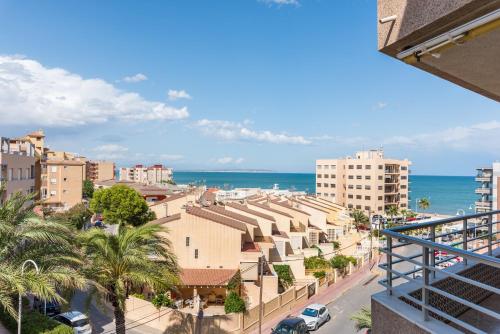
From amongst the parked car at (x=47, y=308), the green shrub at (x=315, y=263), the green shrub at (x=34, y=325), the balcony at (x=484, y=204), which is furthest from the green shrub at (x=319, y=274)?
the balcony at (x=484, y=204)

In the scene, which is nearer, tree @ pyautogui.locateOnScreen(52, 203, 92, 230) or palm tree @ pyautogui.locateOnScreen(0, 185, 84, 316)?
palm tree @ pyautogui.locateOnScreen(0, 185, 84, 316)

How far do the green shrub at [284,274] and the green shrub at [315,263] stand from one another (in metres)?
3.74

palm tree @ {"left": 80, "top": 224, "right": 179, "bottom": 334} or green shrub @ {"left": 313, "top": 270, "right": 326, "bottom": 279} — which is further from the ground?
palm tree @ {"left": 80, "top": 224, "right": 179, "bottom": 334}

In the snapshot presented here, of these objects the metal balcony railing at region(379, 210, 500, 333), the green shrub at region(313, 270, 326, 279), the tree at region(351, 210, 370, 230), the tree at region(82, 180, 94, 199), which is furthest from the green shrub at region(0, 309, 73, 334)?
the tree at region(82, 180, 94, 199)

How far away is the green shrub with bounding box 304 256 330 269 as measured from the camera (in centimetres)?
3356

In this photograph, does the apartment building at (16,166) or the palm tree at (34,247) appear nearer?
the palm tree at (34,247)

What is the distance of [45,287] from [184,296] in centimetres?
1743

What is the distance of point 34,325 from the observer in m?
11.6

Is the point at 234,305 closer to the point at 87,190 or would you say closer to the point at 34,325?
the point at 34,325

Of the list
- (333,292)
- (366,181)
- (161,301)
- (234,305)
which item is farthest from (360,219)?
(161,301)

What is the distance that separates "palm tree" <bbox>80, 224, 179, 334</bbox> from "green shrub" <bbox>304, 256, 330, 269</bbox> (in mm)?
19929

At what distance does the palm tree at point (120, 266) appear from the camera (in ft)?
47.5

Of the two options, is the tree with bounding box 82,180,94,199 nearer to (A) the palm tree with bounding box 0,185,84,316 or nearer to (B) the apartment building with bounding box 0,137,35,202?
(B) the apartment building with bounding box 0,137,35,202

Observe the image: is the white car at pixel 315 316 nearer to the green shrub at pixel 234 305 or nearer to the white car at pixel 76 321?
the green shrub at pixel 234 305
